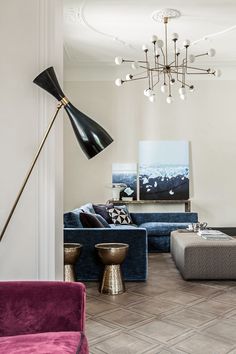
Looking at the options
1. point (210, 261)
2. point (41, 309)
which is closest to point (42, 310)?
point (41, 309)

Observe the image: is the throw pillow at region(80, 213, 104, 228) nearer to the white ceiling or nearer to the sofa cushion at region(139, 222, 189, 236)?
the sofa cushion at region(139, 222, 189, 236)

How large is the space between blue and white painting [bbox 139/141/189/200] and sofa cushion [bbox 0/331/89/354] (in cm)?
590

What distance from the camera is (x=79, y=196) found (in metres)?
7.59

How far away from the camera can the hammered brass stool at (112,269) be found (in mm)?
3885

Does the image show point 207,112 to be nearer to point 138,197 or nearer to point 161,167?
point 161,167

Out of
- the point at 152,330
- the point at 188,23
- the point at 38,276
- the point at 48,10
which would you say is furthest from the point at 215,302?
the point at 188,23

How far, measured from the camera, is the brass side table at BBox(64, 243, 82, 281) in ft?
13.0

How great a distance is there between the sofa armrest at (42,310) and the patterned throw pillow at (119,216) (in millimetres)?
4564

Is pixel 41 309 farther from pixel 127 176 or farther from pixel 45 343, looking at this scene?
pixel 127 176

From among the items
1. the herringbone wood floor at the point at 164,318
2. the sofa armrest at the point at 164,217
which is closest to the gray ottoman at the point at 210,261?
the herringbone wood floor at the point at 164,318

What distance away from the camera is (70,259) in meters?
3.98

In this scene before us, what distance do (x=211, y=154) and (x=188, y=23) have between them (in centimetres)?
285

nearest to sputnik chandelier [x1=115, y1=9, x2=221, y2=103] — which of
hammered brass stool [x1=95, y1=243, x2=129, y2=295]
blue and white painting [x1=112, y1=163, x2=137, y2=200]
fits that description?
blue and white painting [x1=112, y1=163, x2=137, y2=200]

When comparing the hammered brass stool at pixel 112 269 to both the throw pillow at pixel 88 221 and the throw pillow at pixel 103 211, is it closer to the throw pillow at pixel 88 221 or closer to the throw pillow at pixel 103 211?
the throw pillow at pixel 88 221
